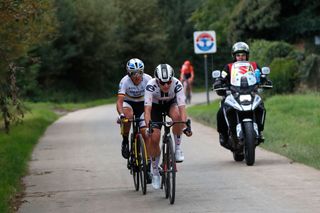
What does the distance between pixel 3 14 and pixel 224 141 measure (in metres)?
4.35

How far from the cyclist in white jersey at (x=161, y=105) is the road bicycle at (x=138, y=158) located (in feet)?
0.38

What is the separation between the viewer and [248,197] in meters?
10.8

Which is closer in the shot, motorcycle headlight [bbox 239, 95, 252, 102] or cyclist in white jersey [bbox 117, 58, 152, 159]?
cyclist in white jersey [bbox 117, 58, 152, 159]

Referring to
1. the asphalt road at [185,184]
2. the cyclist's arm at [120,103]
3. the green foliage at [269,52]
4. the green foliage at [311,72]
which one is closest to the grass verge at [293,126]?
the asphalt road at [185,184]

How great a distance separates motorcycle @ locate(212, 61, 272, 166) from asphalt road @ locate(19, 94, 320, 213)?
35 cm

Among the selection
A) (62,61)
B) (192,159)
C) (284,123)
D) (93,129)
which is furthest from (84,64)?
(192,159)

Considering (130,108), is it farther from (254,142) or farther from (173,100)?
(254,142)

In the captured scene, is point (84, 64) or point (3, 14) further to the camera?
point (84, 64)

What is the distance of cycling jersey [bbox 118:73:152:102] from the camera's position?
12.6m

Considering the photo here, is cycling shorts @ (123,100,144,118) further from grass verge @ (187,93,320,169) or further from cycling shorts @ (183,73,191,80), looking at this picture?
cycling shorts @ (183,73,191,80)

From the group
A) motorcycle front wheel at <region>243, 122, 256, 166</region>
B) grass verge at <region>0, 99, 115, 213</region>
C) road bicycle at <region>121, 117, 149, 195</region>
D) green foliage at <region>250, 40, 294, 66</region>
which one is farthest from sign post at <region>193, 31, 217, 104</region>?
road bicycle at <region>121, 117, 149, 195</region>

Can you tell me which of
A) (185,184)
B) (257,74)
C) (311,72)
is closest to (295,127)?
(257,74)

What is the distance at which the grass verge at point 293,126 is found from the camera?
1527 cm

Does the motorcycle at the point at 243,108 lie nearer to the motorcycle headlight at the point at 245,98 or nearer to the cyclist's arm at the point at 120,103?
the motorcycle headlight at the point at 245,98
